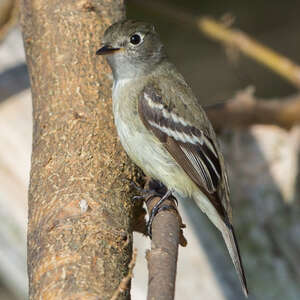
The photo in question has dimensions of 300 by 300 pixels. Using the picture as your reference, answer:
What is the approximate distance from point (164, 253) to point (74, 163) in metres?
0.73

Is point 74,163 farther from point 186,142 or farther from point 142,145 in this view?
point 186,142

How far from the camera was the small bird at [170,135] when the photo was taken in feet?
11.4

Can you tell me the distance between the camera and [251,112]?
4.96m

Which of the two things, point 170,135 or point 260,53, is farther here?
point 260,53

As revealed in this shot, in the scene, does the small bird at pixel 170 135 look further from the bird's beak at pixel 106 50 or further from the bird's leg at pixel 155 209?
the bird's leg at pixel 155 209

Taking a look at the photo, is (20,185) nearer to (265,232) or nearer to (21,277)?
(21,277)

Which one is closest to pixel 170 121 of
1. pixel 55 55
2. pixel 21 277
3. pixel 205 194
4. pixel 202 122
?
pixel 202 122

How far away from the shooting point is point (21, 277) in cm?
498

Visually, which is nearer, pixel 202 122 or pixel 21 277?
pixel 202 122

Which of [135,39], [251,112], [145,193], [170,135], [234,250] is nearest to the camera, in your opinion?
[145,193]

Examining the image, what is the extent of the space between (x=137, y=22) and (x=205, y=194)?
3.64 feet

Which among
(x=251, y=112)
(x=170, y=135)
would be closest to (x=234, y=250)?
(x=170, y=135)

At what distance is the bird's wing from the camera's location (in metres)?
3.50

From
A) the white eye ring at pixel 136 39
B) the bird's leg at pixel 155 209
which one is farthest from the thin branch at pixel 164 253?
the white eye ring at pixel 136 39
